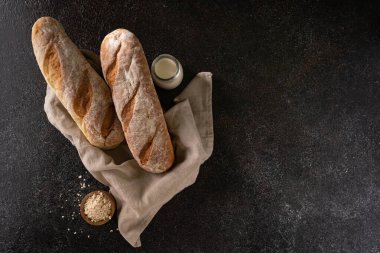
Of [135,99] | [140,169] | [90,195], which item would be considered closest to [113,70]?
[135,99]

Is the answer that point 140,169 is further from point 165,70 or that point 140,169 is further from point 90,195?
point 165,70

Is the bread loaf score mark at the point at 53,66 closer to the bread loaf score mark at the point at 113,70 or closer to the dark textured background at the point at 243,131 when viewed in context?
the bread loaf score mark at the point at 113,70

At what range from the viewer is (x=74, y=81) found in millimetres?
1287

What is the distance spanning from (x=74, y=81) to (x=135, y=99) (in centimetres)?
23

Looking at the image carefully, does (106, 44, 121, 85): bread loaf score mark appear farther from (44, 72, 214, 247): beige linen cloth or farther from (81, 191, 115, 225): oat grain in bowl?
(81, 191, 115, 225): oat grain in bowl

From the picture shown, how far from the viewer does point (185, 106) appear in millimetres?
1412

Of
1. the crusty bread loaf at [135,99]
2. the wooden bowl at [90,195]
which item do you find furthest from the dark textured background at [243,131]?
the crusty bread loaf at [135,99]

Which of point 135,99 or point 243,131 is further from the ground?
point 135,99

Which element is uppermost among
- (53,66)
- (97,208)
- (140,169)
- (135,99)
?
(53,66)

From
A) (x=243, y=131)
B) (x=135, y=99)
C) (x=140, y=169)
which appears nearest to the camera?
(x=135, y=99)

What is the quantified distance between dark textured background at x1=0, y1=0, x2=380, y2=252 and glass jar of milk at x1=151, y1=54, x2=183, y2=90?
9cm

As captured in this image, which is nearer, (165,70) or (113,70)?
(113,70)

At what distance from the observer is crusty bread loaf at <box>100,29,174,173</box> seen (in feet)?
4.16

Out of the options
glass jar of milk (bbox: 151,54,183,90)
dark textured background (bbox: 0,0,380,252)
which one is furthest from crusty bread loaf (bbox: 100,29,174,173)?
dark textured background (bbox: 0,0,380,252)
